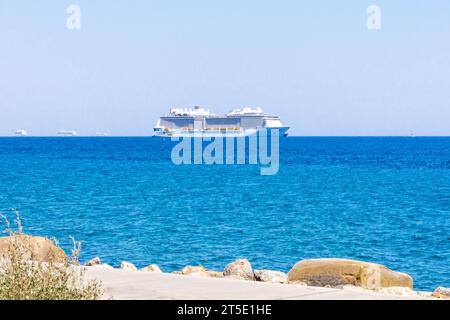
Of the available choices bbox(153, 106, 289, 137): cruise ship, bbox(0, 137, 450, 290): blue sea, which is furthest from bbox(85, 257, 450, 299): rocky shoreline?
bbox(153, 106, 289, 137): cruise ship

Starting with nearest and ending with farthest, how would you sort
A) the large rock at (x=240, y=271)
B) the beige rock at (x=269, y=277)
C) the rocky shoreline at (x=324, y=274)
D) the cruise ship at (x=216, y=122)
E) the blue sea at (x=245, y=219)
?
the rocky shoreline at (x=324, y=274), the beige rock at (x=269, y=277), the large rock at (x=240, y=271), the blue sea at (x=245, y=219), the cruise ship at (x=216, y=122)

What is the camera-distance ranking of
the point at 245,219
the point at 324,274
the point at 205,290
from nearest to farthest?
the point at 205,290
the point at 324,274
the point at 245,219

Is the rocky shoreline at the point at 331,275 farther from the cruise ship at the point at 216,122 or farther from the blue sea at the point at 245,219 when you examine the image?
the cruise ship at the point at 216,122

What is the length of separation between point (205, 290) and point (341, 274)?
371 cm

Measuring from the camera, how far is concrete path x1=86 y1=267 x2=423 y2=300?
26.8 ft

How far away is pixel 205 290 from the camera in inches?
340

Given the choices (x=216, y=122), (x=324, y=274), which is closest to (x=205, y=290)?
(x=324, y=274)

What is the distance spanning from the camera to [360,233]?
84.5 ft

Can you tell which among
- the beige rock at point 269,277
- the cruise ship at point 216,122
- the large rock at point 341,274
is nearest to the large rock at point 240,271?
the beige rock at point 269,277

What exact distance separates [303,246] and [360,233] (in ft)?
13.8

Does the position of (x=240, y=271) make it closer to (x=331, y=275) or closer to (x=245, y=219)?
(x=331, y=275)

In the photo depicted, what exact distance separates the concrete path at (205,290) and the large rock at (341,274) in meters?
2.68

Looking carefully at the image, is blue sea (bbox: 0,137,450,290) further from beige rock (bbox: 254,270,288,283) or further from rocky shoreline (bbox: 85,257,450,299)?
beige rock (bbox: 254,270,288,283)

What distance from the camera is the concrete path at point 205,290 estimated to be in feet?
26.8
